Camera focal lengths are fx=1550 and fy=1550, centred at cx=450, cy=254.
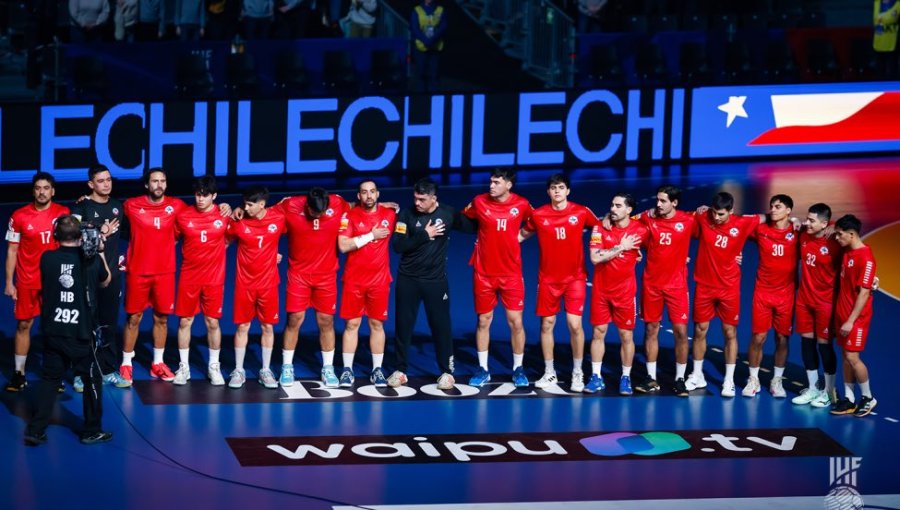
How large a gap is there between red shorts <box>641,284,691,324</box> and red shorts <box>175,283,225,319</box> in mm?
4438

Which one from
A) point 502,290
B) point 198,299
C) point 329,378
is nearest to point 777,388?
point 502,290

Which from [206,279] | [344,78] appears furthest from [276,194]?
[206,279]

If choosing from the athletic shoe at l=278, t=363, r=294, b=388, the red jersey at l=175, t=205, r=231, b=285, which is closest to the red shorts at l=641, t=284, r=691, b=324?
the athletic shoe at l=278, t=363, r=294, b=388

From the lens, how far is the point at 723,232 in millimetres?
16172

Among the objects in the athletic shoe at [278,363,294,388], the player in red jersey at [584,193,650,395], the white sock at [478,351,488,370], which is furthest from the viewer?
the white sock at [478,351,488,370]

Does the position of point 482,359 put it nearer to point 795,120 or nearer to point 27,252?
point 27,252

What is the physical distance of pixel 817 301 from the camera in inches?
628

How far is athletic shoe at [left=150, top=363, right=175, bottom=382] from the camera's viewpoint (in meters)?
16.4

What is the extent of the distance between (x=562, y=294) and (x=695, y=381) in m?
1.71

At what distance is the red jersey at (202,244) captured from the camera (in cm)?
1592

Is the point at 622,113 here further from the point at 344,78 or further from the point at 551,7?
the point at 344,78

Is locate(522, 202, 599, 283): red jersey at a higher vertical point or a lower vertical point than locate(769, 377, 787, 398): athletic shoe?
higher

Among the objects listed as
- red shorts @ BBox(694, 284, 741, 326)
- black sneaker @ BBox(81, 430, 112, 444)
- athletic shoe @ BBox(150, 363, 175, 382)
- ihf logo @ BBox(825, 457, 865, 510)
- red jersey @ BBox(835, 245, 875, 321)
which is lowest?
ihf logo @ BBox(825, 457, 865, 510)

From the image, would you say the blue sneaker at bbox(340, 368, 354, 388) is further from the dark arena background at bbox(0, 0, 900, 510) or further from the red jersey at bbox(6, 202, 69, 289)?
the red jersey at bbox(6, 202, 69, 289)
